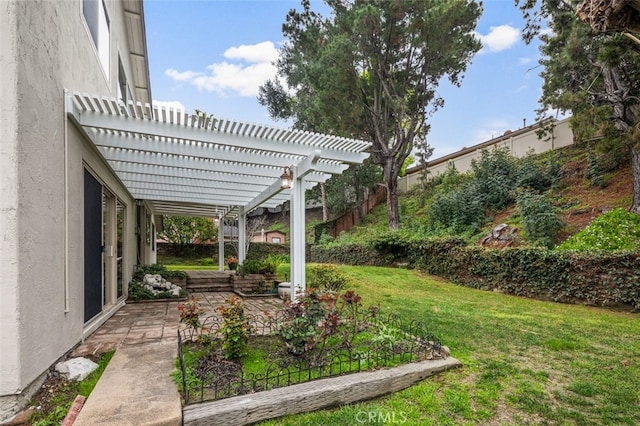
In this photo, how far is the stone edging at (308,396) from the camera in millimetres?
2594

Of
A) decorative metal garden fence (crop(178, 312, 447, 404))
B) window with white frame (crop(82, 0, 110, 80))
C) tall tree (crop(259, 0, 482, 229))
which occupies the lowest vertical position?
decorative metal garden fence (crop(178, 312, 447, 404))

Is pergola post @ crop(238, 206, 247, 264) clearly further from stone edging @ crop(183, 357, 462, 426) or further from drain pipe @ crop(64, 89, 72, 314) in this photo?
stone edging @ crop(183, 357, 462, 426)

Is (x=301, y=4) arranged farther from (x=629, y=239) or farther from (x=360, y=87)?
(x=629, y=239)

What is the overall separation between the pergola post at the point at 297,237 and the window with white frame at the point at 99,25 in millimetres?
3626

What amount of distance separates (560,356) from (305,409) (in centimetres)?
317

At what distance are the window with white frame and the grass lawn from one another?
5847mm

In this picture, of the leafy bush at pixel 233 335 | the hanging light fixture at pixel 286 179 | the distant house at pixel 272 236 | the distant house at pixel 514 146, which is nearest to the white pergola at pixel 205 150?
the hanging light fixture at pixel 286 179

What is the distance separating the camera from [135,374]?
321cm

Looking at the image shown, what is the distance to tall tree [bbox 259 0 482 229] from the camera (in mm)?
13258

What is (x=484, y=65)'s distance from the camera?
608 inches

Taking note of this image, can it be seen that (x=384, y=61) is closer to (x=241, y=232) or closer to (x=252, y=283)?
(x=241, y=232)

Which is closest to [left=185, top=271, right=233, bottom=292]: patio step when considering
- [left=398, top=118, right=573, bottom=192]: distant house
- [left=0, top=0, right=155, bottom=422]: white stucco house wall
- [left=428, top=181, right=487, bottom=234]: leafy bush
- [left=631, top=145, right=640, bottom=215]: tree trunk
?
[left=0, top=0, right=155, bottom=422]: white stucco house wall

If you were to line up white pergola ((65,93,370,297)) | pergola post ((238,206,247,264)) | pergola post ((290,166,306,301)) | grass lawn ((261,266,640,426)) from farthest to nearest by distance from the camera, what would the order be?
pergola post ((238,206,247,264)) < pergola post ((290,166,306,301)) < white pergola ((65,93,370,297)) < grass lawn ((261,266,640,426))

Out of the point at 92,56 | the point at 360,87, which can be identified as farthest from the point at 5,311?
the point at 360,87
